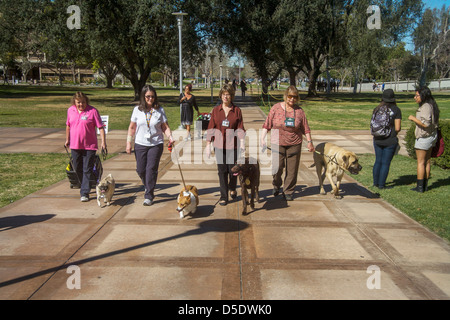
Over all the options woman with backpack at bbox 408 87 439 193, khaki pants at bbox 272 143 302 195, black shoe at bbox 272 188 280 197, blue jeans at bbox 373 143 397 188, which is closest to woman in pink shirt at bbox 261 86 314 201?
khaki pants at bbox 272 143 302 195

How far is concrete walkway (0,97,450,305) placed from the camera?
356 centimetres

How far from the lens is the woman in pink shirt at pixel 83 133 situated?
19.8 feet

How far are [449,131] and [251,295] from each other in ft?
24.3

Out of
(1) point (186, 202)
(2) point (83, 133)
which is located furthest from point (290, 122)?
(2) point (83, 133)

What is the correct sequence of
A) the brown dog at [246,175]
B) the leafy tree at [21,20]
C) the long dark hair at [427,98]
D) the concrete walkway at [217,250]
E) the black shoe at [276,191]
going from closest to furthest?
the concrete walkway at [217,250] → the brown dog at [246,175] → the long dark hair at [427,98] → the black shoe at [276,191] → the leafy tree at [21,20]

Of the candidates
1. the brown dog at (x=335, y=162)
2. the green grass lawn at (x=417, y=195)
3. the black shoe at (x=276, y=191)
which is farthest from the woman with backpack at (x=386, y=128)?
the black shoe at (x=276, y=191)

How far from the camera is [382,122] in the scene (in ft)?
22.0

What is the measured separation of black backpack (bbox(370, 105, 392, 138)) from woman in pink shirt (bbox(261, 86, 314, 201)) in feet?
4.71

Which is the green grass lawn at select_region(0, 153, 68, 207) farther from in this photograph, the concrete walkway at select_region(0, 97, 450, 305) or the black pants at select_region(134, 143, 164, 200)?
the black pants at select_region(134, 143, 164, 200)

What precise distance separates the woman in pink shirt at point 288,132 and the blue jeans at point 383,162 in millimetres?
1592

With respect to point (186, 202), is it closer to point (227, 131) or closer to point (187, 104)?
point (227, 131)

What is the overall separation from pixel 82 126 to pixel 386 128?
16.4 feet

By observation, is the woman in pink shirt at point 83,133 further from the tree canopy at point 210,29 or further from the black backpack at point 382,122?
the tree canopy at point 210,29
